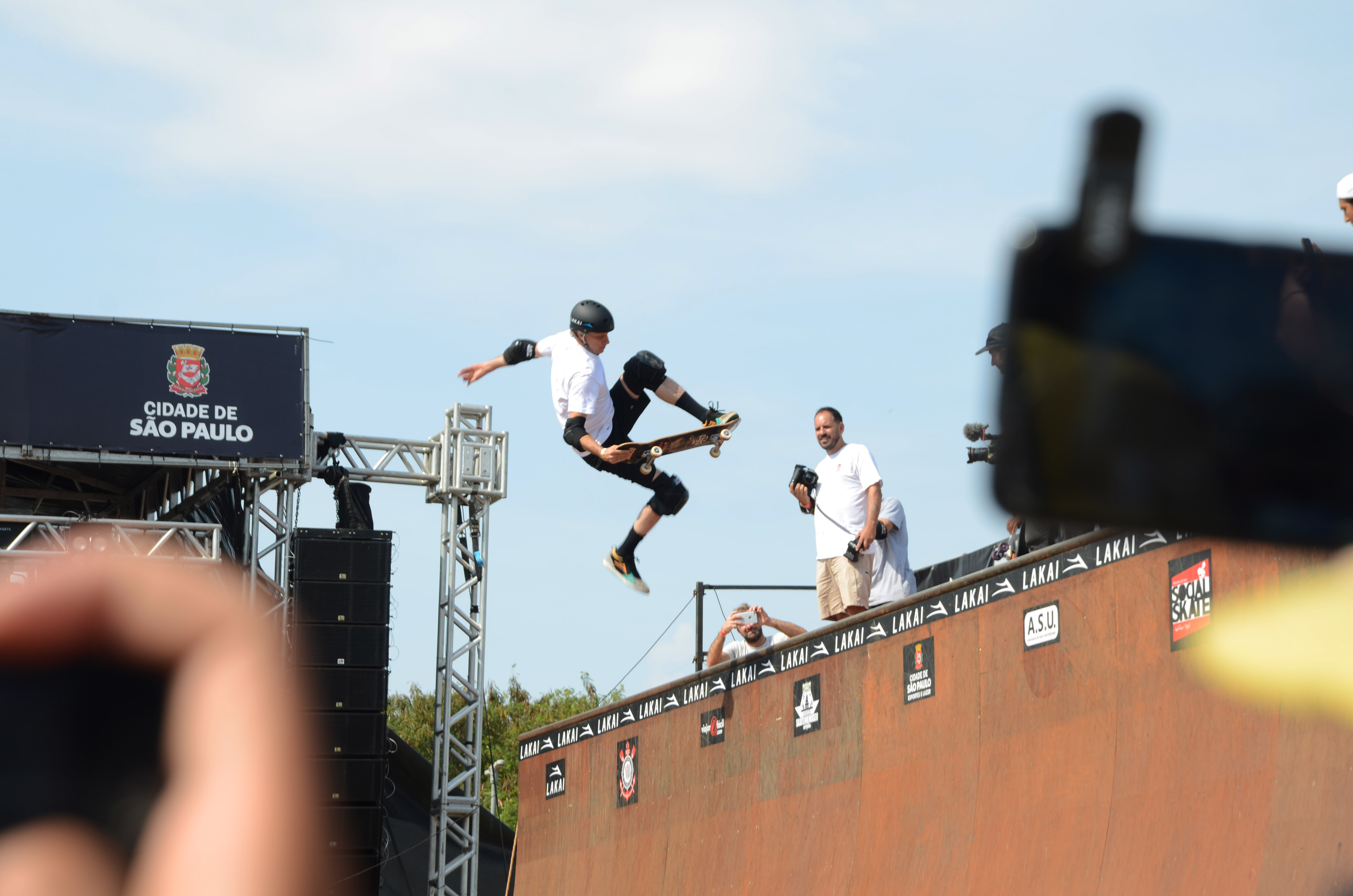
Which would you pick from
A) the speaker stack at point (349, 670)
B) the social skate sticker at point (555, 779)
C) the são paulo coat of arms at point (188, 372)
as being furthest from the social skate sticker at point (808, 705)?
the são paulo coat of arms at point (188, 372)

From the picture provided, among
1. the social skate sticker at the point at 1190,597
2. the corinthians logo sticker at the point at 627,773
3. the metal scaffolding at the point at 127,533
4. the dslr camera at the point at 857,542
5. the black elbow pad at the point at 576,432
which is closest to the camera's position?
the social skate sticker at the point at 1190,597

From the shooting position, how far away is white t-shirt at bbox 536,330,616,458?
33.6 ft

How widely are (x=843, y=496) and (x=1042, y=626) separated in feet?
9.41

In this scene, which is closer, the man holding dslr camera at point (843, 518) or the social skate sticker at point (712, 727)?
the man holding dslr camera at point (843, 518)

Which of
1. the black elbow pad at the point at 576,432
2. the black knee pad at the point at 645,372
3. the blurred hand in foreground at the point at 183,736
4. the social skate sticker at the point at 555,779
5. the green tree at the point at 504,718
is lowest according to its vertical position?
the green tree at the point at 504,718

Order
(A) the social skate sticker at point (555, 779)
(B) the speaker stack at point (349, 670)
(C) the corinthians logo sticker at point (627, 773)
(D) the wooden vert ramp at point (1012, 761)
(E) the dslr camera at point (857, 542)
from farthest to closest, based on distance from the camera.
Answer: (B) the speaker stack at point (349, 670)
(A) the social skate sticker at point (555, 779)
(C) the corinthians logo sticker at point (627, 773)
(E) the dslr camera at point (857, 542)
(D) the wooden vert ramp at point (1012, 761)

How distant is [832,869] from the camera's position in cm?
927

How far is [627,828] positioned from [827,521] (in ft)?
13.3

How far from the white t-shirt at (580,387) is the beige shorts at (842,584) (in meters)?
1.87

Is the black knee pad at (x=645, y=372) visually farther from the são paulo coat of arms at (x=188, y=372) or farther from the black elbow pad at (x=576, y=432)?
the são paulo coat of arms at (x=188, y=372)

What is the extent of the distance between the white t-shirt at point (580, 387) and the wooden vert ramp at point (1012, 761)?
2091mm

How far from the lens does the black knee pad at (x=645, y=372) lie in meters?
10.6

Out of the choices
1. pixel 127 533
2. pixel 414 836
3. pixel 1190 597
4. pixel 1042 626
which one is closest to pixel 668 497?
pixel 1042 626

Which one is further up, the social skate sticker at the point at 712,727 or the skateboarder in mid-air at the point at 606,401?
the skateboarder in mid-air at the point at 606,401
